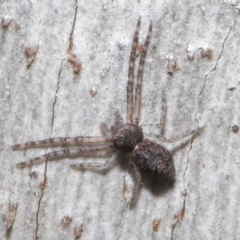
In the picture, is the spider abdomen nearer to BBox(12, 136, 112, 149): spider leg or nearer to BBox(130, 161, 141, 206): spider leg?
BBox(130, 161, 141, 206): spider leg

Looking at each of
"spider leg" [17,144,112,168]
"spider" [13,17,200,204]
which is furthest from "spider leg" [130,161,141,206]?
"spider leg" [17,144,112,168]

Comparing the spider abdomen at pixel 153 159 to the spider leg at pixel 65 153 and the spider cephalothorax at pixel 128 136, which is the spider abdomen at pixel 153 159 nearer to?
the spider cephalothorax at pixel 128 136

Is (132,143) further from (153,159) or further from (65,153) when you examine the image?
(65,153)

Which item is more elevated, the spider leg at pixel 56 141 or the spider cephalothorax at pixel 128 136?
the spider cephalothorax at pixel 128 136

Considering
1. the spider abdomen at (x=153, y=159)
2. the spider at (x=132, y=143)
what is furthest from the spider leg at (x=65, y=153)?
the spider abdomen at (x=153, y=159)

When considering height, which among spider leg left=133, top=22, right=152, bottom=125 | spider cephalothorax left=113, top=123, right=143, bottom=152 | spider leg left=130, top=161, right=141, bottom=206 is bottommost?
spider leg left=130, top=161, right=141, bottom=206
